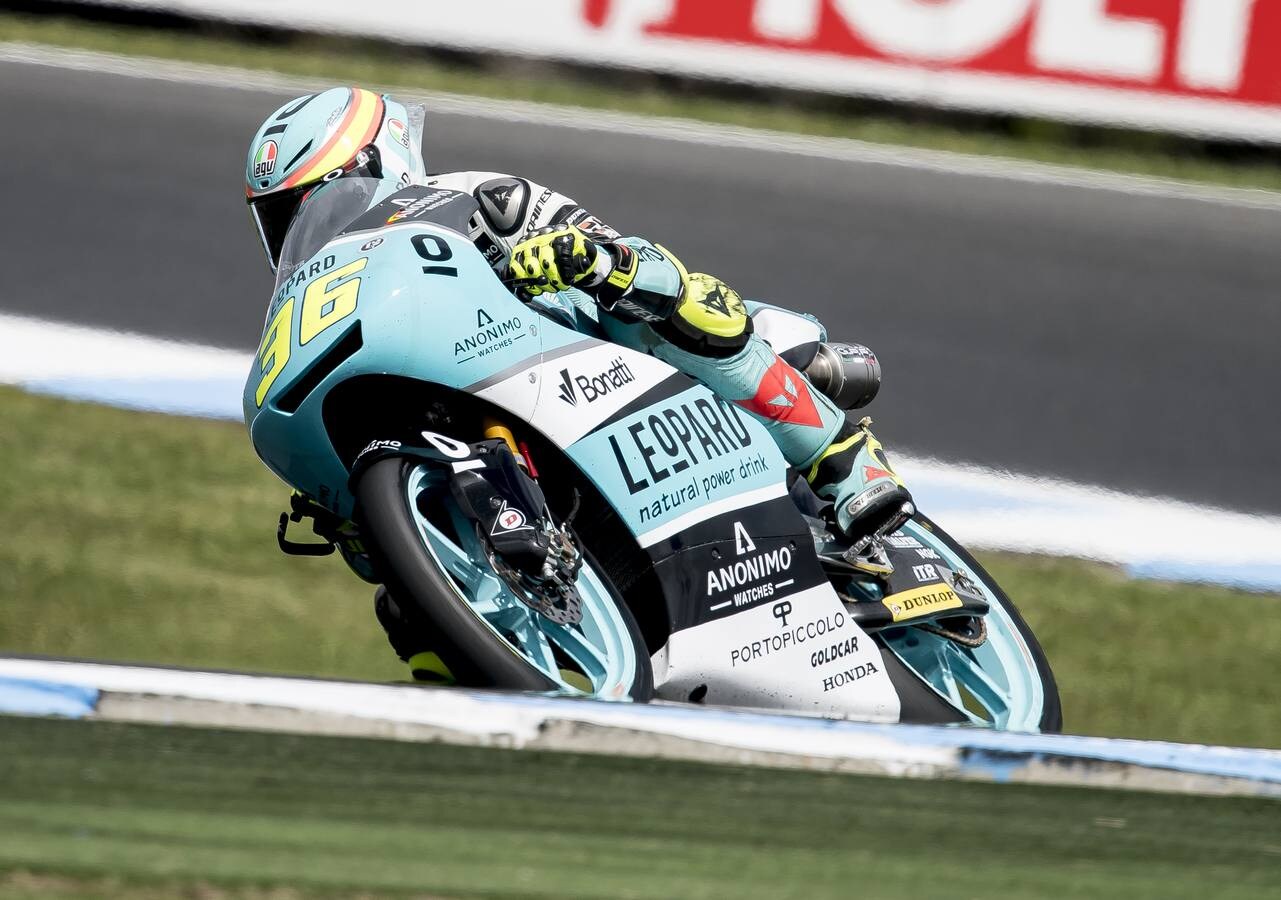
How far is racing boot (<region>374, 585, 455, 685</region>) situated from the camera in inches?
152

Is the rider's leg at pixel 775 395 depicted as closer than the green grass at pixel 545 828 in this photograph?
No

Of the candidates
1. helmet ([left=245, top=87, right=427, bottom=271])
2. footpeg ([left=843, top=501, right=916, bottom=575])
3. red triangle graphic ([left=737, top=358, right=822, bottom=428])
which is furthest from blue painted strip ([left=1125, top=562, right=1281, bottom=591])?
helmet ([left=245, top=87, right=427, bottom=271])

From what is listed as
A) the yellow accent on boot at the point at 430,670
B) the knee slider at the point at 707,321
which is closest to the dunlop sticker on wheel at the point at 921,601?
the knee slider at the point at 707,321

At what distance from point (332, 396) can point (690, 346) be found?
2.88 feet

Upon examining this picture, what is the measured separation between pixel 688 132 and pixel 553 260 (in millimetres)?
7678

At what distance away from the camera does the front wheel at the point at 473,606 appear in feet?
11.0

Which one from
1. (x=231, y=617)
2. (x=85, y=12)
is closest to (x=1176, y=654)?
(x=231, y=617)

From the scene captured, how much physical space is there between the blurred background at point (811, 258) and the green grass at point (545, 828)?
192 centimetres

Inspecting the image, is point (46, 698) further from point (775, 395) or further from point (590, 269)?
point (775, 395)

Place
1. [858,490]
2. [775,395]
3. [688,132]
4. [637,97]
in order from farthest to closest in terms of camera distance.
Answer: [637,97], [688,132], [858,490], [775,395]

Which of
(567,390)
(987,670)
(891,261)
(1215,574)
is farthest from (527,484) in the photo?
(891,261)

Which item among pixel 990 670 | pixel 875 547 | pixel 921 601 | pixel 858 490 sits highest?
pixel 858 490

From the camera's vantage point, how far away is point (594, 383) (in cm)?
373

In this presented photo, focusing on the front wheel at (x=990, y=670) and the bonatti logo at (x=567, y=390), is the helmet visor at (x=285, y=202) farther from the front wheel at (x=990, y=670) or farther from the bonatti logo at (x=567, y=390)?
the front wheel at (x=990, y=670)
